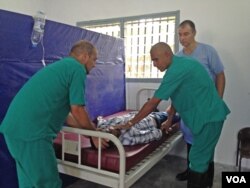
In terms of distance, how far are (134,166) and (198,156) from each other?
497mm

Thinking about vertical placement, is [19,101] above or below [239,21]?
below

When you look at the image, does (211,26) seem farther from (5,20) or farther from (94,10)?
(5,20)

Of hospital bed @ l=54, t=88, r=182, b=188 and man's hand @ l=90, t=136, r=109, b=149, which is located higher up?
man's hand @ l=90, t=136, r=109, b=149

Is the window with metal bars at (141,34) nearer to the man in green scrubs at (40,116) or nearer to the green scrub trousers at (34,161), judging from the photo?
the man in green scrubs at (40,116)

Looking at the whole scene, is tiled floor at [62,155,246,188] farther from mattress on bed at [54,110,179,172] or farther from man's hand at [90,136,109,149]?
man's hand at [90,136,109,149]

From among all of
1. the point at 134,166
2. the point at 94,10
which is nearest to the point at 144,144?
the point at 134,166

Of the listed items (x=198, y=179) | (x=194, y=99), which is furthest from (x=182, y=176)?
(x=194, y=99)

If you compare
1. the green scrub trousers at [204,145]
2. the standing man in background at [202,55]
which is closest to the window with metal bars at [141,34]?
the standing man in background at [202,55]

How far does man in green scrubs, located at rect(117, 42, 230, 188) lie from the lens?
1.74 meters

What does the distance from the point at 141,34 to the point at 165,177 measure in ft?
6.73

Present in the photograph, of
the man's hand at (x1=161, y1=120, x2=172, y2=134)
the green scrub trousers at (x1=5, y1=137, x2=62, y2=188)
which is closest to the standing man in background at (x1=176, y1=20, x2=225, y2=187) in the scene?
the man's hand at (x1=161, y1=120, x2=172, y2=134)

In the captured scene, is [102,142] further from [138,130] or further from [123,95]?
[123,95]

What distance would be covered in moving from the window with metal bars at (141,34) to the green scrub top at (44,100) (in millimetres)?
2218

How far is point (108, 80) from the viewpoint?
3.11m
